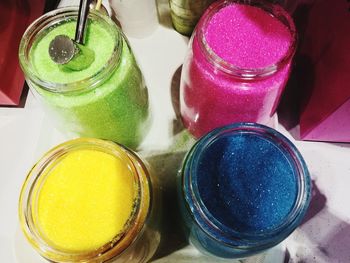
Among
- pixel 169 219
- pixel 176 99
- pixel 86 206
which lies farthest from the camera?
pixel 176 99

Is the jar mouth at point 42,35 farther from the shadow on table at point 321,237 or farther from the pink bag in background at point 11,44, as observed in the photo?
the shadow on table at point 321,237

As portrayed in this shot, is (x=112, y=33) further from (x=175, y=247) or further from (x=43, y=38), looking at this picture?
(x=175, y=247)

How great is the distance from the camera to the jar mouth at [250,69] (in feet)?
1.43

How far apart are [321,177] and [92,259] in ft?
1.33

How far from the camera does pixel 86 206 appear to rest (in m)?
0.39

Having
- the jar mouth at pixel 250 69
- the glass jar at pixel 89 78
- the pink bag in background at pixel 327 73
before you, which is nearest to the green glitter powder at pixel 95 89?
the glass jar at pixel 89 78

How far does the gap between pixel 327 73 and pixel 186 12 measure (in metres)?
0.25

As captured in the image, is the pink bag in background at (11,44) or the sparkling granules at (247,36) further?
the pink bag in background at (11,44)

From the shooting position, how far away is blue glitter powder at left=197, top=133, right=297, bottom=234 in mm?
385

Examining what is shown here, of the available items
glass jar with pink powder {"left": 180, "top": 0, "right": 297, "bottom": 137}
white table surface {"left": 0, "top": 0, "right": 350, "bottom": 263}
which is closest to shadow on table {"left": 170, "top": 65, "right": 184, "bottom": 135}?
white table surface {"left": 0, "top": 0, "right": 350, "bottom": 263}

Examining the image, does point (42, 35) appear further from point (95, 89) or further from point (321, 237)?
point (321, 237)

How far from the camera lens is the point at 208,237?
1.28 ft

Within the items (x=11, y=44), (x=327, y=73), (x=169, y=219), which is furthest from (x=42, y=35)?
(x=327, y=73)

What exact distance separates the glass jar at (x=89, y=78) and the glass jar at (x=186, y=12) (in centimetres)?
17
